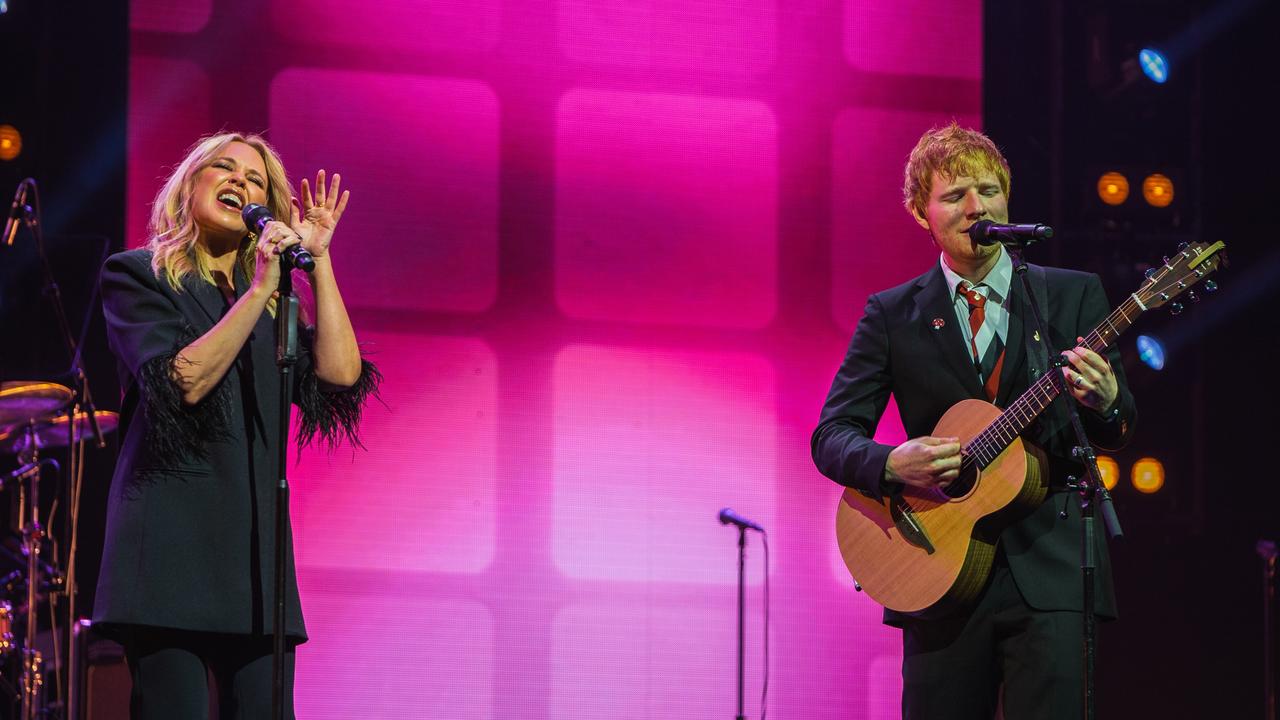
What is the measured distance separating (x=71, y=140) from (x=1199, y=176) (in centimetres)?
484

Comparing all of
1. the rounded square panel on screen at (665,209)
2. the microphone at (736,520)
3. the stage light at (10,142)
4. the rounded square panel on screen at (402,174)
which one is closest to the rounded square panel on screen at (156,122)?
the rounded square panel on screen at (402,174)

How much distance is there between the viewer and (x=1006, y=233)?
2.87m

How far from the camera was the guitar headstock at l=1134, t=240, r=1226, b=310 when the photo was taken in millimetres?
2893

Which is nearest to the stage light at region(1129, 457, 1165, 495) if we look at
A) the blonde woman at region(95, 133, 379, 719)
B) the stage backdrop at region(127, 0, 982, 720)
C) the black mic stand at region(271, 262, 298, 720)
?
the stage backdrop at region(127, 0, 982, 720)

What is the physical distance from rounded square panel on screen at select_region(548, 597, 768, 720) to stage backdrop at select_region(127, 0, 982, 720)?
0.5 inches

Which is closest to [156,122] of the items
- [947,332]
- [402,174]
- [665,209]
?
[402,174]

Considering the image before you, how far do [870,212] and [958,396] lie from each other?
2391mm

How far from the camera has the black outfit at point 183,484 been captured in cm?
246

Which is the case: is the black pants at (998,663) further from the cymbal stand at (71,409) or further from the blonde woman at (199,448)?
the cymbal stand at (71,409)

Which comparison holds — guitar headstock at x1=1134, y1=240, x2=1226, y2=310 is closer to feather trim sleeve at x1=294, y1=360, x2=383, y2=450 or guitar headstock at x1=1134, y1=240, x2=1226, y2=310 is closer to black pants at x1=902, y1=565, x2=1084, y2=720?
black pants at x1=902, y1=565, x2=1084, y2=720

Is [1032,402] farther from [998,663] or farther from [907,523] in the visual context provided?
[998,663]

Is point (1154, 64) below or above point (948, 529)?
above

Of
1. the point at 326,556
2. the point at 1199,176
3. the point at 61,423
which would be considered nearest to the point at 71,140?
the point at 61,423

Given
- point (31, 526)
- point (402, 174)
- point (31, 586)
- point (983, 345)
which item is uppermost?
point (402, 174)
